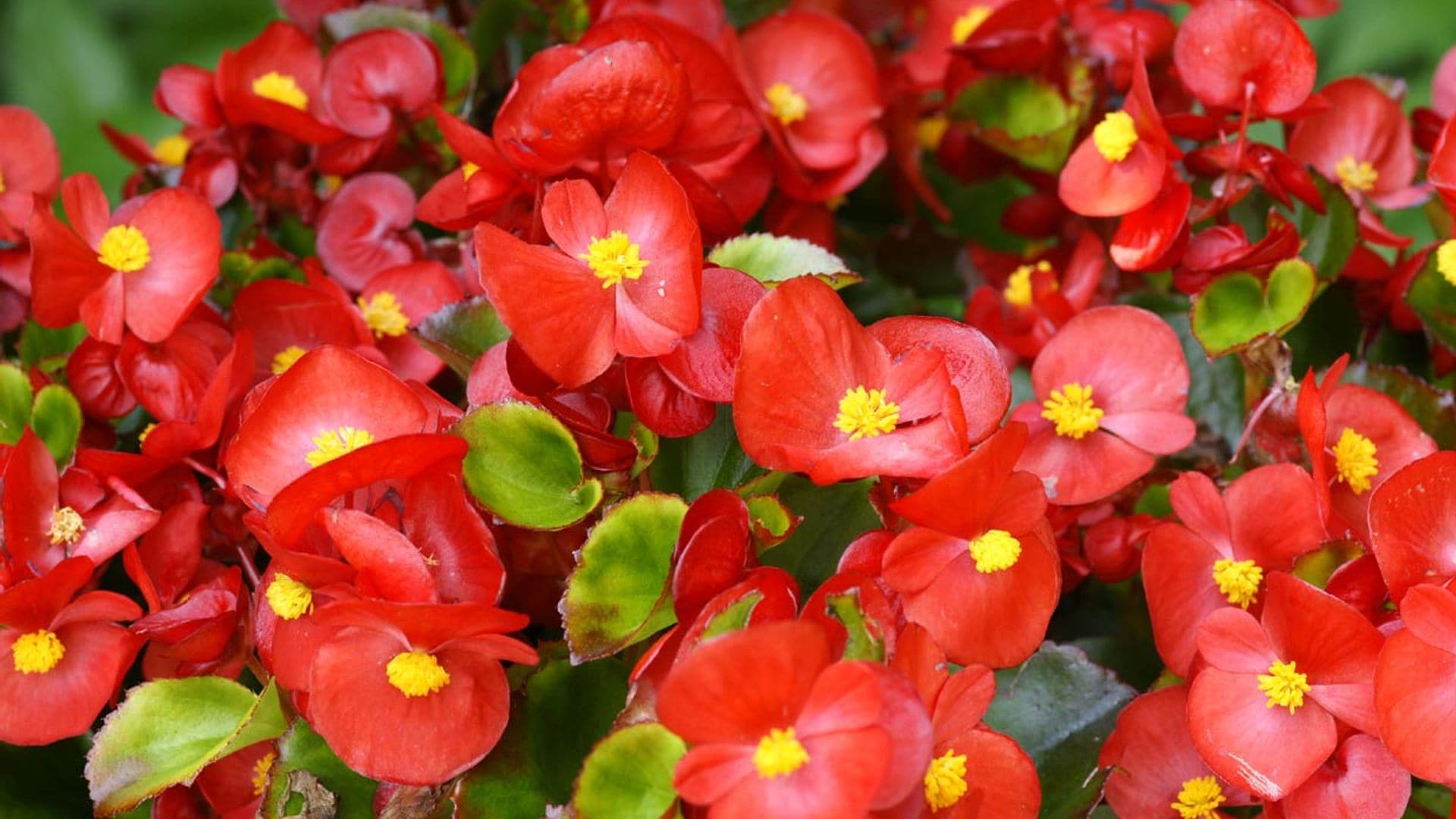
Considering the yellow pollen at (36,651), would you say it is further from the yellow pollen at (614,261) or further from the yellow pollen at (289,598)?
the yellow pollen at (614,261)

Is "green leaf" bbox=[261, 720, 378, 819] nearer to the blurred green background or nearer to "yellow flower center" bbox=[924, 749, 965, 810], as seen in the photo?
"yellow flower center" bbox=[924, 749, 965, 810]

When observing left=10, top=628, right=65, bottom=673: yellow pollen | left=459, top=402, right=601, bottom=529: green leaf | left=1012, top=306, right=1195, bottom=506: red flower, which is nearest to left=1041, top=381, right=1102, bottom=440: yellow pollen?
left=1012, top=306, right=1195, bottom=506: red flower

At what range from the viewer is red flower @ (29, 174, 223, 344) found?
0.58 meters

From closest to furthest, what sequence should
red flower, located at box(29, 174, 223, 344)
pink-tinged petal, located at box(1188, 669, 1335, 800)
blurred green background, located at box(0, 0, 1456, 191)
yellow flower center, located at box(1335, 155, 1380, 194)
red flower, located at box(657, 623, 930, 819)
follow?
1. red flower, located at box(657, 623, 930, 819)
2. pink-tinged petal, located at box(1188, 669, 1335, 800)
3. red flower, located at box(29, 174, 223, 344)
4. yellow flower center, located at box(1335, 155, 1380, 194)
5. blurred green background, located at box(0, 0, 1456, 191)

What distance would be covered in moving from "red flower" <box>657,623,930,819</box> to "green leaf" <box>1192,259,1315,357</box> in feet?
1.00

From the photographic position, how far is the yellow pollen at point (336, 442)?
1.53 ft

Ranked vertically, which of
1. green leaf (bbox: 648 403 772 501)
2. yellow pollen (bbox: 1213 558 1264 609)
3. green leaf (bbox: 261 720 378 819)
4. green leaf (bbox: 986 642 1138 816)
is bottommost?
green leaf (bbox: 986 642 1138 816)

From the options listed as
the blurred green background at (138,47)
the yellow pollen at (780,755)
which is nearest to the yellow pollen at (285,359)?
the yellow pollen at (780,755)

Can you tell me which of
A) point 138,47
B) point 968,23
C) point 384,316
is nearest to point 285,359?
point 384,316

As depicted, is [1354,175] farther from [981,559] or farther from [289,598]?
[289,598]

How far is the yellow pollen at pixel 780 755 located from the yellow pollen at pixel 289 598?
0.18 metres

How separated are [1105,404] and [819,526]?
14cm

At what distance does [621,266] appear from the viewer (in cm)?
48

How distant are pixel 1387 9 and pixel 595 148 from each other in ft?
3.79
